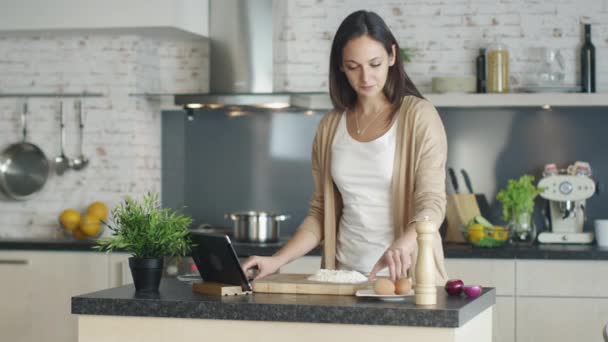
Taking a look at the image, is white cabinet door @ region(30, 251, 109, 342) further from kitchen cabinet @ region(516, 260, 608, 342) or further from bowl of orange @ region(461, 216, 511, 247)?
kitchen cabinet @ region(516, 260, 608, 342)

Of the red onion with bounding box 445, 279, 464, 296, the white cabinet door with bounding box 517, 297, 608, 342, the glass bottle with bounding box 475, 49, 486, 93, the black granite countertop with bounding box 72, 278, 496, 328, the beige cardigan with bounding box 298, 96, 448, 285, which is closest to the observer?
the black granite countertop with bounding box 72, 278, 496, 328

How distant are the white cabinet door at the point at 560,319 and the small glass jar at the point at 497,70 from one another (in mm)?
1217

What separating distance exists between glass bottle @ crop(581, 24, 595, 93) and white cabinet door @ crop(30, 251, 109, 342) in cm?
280

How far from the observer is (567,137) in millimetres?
5656

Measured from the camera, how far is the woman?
A: 3031 millimetres

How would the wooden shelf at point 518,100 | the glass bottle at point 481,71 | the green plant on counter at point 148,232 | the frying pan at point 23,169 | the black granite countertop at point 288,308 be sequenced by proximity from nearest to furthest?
1. the black granite countertop at point 288,308
2. the green plant on counter at point 148,232
3. the wooden shelf at point 518,100
4. the glass bottle at point 481,71
5. the frying pan at point 23,169

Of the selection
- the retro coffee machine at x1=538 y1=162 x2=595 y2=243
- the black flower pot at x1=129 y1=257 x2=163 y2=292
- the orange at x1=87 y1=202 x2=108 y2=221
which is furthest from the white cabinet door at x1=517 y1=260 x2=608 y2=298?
the black flower pot at x1=129 y1=257 x2=163 y2=292

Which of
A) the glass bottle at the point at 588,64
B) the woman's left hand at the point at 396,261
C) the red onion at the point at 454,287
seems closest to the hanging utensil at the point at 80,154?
the glass bottle at the point at 588,64

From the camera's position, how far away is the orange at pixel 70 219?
18.7 feet

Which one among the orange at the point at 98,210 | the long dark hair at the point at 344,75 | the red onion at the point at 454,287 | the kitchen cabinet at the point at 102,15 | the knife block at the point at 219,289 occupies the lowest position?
the knife block at the point at 219,289

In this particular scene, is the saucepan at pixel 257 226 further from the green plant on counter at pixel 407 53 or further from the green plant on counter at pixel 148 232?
the green plant on counter at pixel 148 232

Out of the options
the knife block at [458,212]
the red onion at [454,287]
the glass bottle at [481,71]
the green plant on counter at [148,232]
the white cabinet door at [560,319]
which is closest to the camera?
the red onion at [454,287]

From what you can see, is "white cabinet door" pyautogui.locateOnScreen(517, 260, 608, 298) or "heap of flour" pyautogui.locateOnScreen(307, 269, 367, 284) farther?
"white cabinet door" pyautogui.locateOnScreen(517, 260, 608, 298)

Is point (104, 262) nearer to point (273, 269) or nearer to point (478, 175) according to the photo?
point (478, 175)
